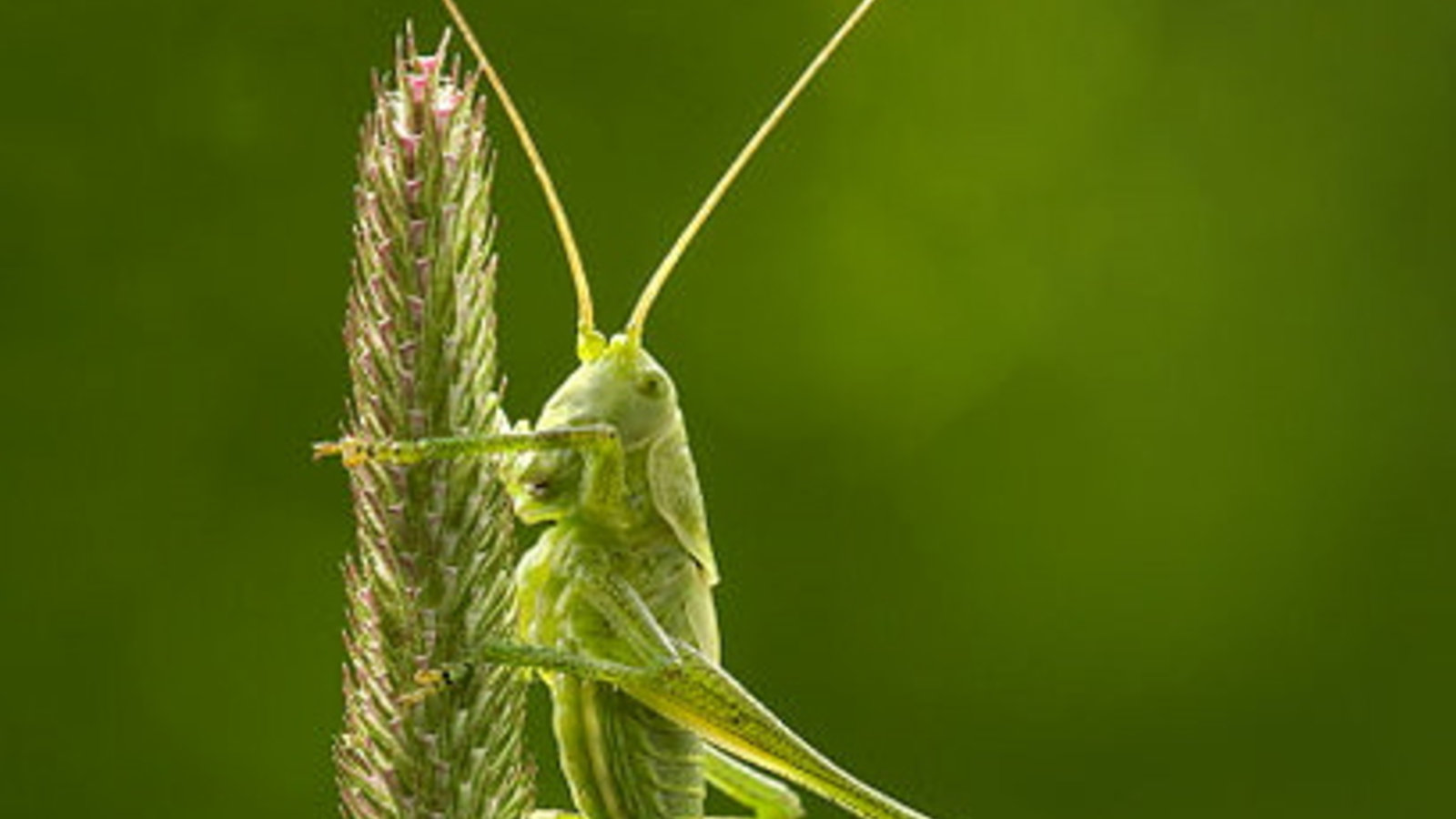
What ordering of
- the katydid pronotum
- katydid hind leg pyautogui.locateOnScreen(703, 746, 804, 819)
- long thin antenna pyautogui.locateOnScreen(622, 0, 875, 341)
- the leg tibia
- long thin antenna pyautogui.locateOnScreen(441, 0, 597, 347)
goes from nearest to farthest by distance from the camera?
the leg tibia, long thin antenna pyautogui.locateOnScreen(441, 0, 597, 347), long thin antenna pyautogui.locateOnScreen(622, 0, 875, 341), the katydid pronotum, katydid hind leg pyautogui.locateOnScreen(703, 746, 804, 819)

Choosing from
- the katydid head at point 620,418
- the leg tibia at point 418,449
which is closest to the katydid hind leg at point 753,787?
the katydid head at point 620,418

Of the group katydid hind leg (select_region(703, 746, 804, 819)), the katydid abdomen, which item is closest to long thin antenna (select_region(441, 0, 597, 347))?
the katydid abdomen

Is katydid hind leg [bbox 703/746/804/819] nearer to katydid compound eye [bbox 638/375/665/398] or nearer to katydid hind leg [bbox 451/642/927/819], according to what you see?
katydid hind leg [bbox 451/642/927/819]

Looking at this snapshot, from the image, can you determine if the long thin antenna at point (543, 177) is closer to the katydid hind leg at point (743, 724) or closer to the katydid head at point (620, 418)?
the katydid head at point (620, 418)

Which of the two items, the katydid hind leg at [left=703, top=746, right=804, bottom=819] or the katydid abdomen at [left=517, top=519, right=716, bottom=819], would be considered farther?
the katydid hind leg at [left=703, top=746, right=804, bottom=819]

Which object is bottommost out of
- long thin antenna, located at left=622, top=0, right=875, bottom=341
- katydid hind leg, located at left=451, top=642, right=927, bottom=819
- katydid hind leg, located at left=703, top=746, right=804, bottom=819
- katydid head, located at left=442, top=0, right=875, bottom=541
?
katydid hind leg, located at left=703, top=746, right=804, bottom=819

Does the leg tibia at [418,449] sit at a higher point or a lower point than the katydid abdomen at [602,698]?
higher

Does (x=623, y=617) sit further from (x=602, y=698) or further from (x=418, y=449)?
(x=418, y=449)

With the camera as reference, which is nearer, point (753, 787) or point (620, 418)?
point (620, 418)

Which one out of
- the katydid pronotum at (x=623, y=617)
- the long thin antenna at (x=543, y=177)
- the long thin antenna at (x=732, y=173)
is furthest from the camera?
the katydid pronotum at (x=623, y=617)

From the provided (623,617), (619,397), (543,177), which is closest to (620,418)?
(619,397)

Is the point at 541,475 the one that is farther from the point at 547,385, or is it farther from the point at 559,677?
the point at 547,385

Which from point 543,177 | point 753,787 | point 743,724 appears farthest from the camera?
point 753,787
